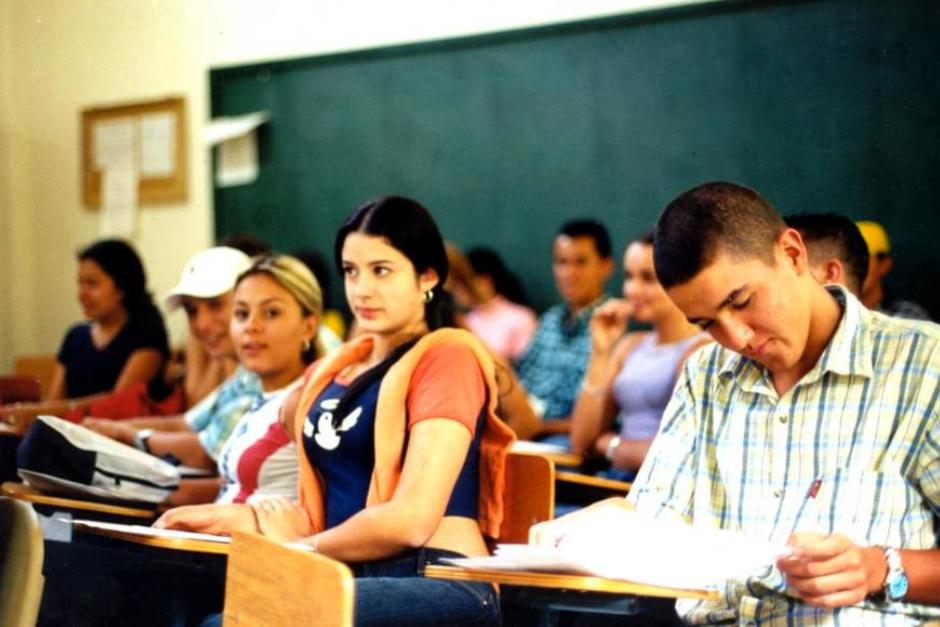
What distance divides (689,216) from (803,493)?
459 mm

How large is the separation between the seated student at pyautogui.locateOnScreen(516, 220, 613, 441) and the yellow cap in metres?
1.09

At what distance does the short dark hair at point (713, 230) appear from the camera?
200 centimetres

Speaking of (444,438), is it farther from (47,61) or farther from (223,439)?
(47,61)

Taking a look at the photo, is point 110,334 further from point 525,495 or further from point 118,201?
point 525,495

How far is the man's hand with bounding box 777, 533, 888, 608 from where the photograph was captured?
1771 mm

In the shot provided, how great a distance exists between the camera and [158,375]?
4.66 metres

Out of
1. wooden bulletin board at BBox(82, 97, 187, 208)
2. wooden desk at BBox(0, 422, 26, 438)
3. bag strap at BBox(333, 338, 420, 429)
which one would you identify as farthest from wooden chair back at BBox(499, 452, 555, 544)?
wooden bulletin board at BBox(82, 97, 187, 208)

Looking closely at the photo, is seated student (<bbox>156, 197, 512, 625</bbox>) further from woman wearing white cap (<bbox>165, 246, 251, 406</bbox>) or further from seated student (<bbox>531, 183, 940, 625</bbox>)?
woman wearing white cap (<bbox>165, 246, 251, 406</bbox>)

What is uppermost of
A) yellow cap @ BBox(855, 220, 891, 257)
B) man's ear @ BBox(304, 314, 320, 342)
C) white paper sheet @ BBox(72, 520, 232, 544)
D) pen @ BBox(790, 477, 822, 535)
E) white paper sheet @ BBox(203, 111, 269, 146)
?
white paper sheet @ BBox(203, 111, 269, 146)

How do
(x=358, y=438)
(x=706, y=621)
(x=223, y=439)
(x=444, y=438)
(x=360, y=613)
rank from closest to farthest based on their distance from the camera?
1. (x=706, y=621)
2. (x=360, y=613)
3. (x=444, y=438)
4. (x=358, y=438)
5. (x=223, y=439)

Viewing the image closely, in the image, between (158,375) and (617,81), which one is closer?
(158,375)

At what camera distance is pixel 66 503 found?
2879 mm

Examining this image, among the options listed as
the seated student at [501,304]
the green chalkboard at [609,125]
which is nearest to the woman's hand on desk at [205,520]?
the green chalkboard at [609,125]

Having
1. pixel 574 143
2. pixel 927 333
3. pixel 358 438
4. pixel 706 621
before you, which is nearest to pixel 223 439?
pixel 358 438
